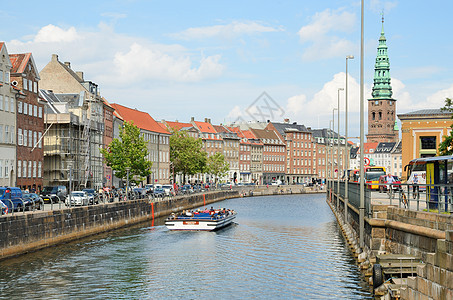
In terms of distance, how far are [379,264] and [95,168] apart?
8046 centimetres

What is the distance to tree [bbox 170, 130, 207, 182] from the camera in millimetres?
149000

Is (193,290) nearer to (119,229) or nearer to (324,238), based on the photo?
(324,238)

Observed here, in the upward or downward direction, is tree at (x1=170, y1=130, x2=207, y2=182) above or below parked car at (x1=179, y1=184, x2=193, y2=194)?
above

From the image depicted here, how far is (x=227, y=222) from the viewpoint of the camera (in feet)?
212

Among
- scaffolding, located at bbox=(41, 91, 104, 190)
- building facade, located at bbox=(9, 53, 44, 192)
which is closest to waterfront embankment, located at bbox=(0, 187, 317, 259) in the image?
building facade, located at bbox=(9, 53, 44, 192)

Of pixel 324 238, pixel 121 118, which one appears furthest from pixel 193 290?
pixel 121 118

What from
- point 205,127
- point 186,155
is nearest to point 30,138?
point 186,155

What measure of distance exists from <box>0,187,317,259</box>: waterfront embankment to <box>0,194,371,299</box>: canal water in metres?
0.79

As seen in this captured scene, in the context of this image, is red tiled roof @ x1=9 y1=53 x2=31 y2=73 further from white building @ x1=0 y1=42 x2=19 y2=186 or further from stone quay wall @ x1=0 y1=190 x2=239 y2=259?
stone quay wall @ x1=0 y1=190 x2=239 y2=259

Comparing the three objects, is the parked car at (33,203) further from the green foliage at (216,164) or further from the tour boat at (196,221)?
the green foliage at (216,164)

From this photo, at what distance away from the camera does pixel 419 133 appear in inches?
4126

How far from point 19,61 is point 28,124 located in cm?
683

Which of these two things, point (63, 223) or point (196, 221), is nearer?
point (63, 223)

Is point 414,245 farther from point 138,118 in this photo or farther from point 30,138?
point 138,118
